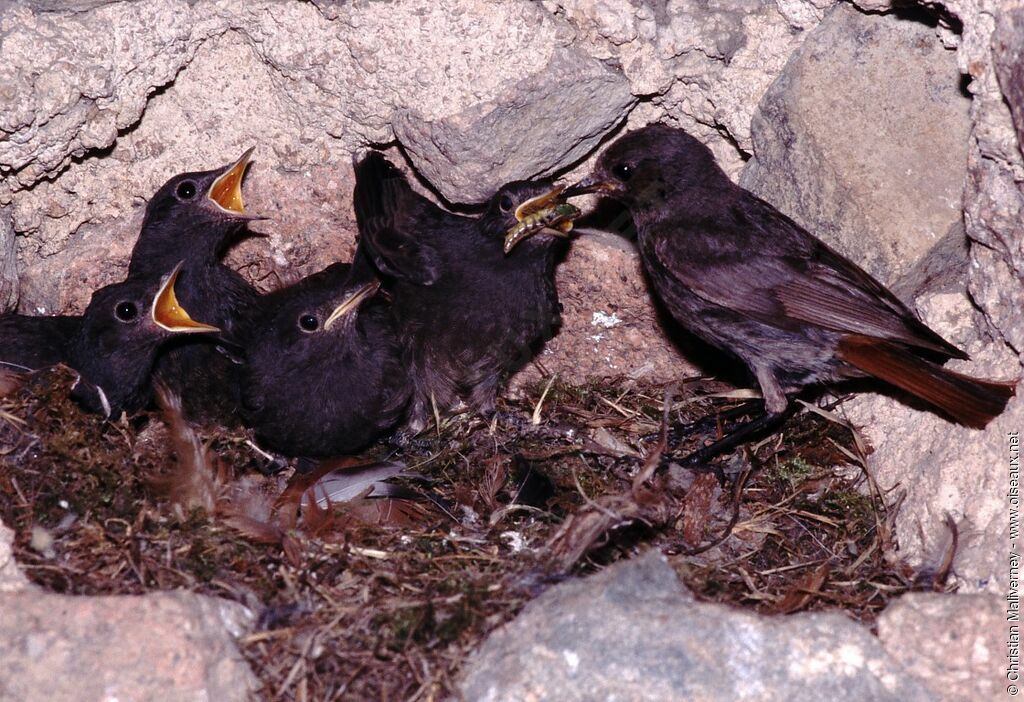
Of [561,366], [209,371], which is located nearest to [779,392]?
[561,366]

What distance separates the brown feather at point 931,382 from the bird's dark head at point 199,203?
Answer: 290 cm

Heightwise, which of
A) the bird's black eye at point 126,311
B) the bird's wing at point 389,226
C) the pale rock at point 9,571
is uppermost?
the bird's wing at point 389,226

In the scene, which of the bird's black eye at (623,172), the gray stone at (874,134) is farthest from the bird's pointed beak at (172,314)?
the gray stone at (874,134)

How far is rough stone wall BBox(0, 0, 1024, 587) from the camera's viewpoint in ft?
15.1

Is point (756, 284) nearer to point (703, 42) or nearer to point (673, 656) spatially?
point (703, 42)

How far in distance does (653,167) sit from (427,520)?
6.20 feet

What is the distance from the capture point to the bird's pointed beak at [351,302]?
5.52 m

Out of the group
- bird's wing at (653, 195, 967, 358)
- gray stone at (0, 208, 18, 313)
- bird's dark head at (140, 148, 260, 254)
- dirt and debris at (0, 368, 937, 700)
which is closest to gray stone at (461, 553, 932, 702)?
dirt and debris at (0, 368, 937, 700)

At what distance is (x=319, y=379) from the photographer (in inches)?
220

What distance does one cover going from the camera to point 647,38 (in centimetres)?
538

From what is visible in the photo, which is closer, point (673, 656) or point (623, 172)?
point (673, 656)

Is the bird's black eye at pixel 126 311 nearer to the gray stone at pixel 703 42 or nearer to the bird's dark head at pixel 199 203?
the bird's dark head at pixel 199 203

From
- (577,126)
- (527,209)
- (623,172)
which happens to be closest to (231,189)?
(527,209)

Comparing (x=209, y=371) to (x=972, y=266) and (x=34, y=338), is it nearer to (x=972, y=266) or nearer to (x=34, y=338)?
(x=34, y=338)
